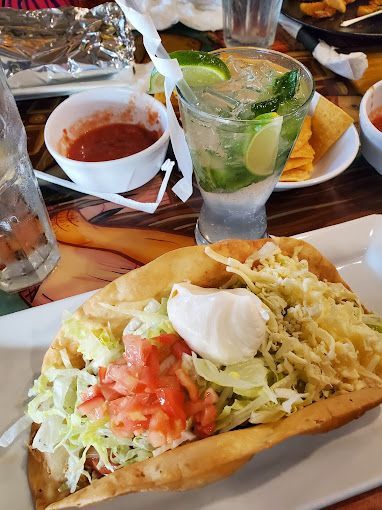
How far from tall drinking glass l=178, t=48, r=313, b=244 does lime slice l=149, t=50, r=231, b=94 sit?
28 mm

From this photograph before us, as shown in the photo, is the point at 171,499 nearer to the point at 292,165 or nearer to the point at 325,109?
the point at 292,165

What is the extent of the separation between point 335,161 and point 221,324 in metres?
1.06

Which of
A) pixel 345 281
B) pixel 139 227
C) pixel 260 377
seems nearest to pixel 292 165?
pixel 345 281

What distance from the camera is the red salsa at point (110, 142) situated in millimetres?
Answer: 1944

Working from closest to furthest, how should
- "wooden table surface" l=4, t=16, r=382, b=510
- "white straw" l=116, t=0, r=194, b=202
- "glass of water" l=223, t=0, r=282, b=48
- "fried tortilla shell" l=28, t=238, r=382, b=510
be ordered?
"fried tortilla shell" l=28, t=238, r=382, b=510 < "white straw" l=116, t=0, r=194, b=202 < "wooden table surface" l=4, t=16, r=382, b=510 < "glass of water" l=223, t=0, r=282, b=48

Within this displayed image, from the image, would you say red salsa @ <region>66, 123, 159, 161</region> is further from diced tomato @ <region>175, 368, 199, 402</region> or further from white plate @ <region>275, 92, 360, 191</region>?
diced tomato @ <region>175, 368, 199, 402</region>

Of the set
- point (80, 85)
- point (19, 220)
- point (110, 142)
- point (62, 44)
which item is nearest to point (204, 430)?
point (19, 220)

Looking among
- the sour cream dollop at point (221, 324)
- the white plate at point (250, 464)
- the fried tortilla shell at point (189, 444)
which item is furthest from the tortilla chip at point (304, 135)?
the white plate at point (250, 464)

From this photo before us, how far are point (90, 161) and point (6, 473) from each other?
1161mm

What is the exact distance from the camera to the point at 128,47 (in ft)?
7.89

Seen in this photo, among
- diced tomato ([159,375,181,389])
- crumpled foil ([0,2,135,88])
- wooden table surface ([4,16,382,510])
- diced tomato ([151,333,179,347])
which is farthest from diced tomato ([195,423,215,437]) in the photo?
crumpled foil ([0,2,135,88])

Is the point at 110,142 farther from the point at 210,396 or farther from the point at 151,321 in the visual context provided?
the point at 210,396

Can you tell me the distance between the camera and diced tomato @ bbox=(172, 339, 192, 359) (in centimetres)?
121

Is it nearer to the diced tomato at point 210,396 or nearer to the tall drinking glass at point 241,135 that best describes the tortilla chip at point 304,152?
the tall drinking glass at point 241,135
